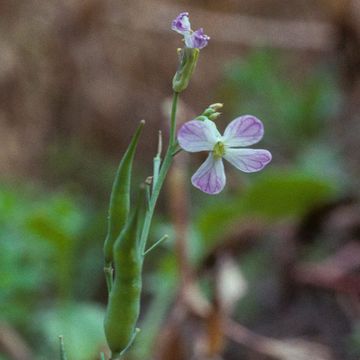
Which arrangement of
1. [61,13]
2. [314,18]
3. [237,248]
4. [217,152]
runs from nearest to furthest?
[217,152]
[237,248]
[61,13]
[314,18]

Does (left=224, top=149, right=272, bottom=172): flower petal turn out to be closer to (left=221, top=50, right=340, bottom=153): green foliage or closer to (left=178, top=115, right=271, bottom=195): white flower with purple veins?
(left=178, top=115, right=271, bottom=195): white flower with purple veins

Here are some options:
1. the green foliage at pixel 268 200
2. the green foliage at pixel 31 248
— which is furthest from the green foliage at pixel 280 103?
A: the green foliage at pixel 31 248

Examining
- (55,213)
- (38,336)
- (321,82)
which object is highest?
(321,82)

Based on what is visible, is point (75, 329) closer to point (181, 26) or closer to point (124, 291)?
point (124, 291)

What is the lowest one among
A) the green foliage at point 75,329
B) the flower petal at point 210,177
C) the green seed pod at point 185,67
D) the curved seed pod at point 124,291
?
the green foliage at point 75,329

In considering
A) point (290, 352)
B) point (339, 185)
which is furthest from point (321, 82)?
point (290, 352)

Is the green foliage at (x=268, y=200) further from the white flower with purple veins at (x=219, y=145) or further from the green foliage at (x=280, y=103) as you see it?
the white flower with purple veins at (x=219, y=145)

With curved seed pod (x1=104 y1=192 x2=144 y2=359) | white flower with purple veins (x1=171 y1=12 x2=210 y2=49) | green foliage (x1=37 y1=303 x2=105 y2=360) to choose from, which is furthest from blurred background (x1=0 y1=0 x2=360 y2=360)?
white flower with purple veins (x1=171 y1=12 x2=210 y2=49)

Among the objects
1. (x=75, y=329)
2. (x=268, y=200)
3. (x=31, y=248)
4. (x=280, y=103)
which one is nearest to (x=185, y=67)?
(x=75, y=329)

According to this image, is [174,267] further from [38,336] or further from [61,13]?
[61,13]
